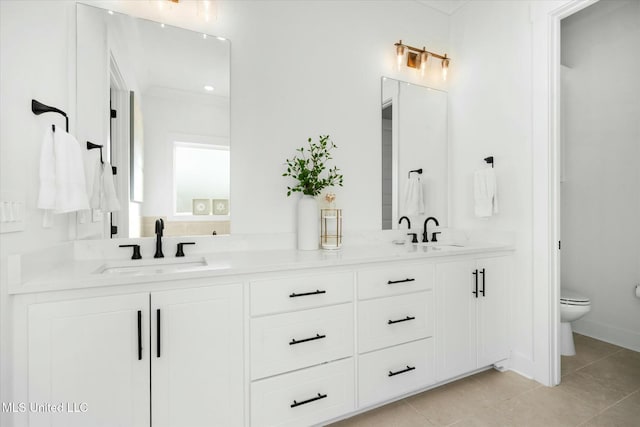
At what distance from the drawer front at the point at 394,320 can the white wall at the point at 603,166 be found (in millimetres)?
2006

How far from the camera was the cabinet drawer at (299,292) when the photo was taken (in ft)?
4.91

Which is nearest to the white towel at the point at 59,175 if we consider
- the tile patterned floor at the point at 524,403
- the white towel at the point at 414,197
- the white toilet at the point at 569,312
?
the tile patterned floor at the point at 524,403

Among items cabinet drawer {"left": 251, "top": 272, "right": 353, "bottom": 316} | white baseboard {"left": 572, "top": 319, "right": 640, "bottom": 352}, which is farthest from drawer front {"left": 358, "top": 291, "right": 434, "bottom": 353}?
white baseboard {"left": 572, "top": 319, "right": 640, "bottom": 352}

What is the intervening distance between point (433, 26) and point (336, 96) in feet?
3.96

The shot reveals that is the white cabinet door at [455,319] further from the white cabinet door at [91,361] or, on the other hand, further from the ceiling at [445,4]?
the ceiling at [445,4]

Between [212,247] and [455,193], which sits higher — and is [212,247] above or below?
below

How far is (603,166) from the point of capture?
2.82 m

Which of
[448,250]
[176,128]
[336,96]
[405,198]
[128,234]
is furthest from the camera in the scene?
[405,198]

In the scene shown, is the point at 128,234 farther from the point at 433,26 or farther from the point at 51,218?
the point at 433,26

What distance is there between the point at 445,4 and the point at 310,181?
6.62ft

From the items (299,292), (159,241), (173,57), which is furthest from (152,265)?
(173,57)

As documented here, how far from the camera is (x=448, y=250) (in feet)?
6.77

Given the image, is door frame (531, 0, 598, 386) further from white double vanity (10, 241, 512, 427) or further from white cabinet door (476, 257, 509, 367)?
white double vanity (10, 241, 512, 427)

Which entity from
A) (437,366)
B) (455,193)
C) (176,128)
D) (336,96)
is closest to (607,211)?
(455,193)
